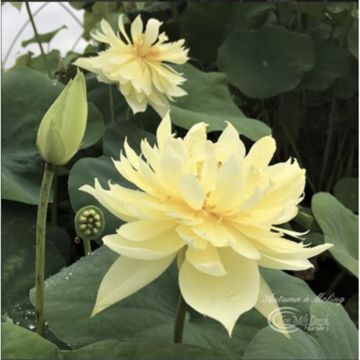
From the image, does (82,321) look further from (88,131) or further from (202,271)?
(88,131)

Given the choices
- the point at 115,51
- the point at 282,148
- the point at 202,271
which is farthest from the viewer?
the point at 282,148

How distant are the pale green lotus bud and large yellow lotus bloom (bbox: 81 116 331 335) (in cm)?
3

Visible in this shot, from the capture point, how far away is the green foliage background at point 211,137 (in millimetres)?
367

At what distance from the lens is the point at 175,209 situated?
0.98 ft

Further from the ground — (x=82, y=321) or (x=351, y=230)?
(x=82, y=321)

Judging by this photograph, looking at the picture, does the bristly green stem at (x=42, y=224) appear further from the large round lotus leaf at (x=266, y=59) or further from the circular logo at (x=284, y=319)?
the large round lotus leaf at (x=266, y=59)

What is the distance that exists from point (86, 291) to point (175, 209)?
0.11m

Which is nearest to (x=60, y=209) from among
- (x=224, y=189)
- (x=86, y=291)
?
(x=86, y=291)

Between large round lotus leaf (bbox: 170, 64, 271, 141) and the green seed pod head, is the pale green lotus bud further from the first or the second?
large round lotus leaf (bbox: 170, 64, 271, 141)

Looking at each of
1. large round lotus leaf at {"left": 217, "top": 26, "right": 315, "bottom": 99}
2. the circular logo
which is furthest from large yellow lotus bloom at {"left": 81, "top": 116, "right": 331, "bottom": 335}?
large round lotus leaf at {"left": 217, "top": 26, "right": 315, "bottom": 99}

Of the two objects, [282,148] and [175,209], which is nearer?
[175,209]

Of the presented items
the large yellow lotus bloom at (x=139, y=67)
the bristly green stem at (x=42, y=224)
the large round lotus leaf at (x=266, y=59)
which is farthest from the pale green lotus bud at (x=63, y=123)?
the large round lotus leaf at (x=266, y=59)

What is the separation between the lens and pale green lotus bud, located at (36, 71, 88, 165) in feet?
1.04

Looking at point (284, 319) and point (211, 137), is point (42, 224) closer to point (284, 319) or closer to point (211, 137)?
point (284, 319)
